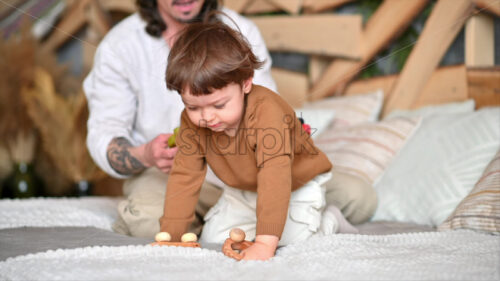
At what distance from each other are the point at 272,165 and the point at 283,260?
6.5 inches

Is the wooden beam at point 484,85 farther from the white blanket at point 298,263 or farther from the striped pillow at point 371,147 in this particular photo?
the white blanket at point 298,263

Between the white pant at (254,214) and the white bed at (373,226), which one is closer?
the white bed at (373,226)

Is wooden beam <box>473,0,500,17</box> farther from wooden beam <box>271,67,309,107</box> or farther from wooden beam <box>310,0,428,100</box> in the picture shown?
wooden beam <box>271,67,309,107</box>

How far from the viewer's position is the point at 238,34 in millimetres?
908

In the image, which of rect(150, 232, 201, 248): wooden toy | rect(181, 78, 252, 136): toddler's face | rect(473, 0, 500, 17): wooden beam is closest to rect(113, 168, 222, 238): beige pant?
rect(150, 232, 201, 248): wooden toy

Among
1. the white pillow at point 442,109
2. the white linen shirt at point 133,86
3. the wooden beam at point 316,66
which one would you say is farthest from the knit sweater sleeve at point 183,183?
the wooden beam at point 316,66

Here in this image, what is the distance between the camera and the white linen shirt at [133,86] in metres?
1.31

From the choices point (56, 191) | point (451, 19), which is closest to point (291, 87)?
point (451, 19)

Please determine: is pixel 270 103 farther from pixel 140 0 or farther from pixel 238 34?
pixel 140 0

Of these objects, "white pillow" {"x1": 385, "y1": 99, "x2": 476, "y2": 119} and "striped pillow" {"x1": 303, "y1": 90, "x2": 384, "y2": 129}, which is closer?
"white pillow" {"x1": 385, "y1": 99, "x2": 476, "y2": 119}

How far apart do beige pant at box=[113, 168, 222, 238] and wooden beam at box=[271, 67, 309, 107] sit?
0.74 meters

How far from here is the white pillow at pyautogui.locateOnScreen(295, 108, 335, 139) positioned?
1562mm

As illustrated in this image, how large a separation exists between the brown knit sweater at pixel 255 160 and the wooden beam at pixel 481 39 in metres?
0.68

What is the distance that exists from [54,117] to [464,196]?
5.52 ft
